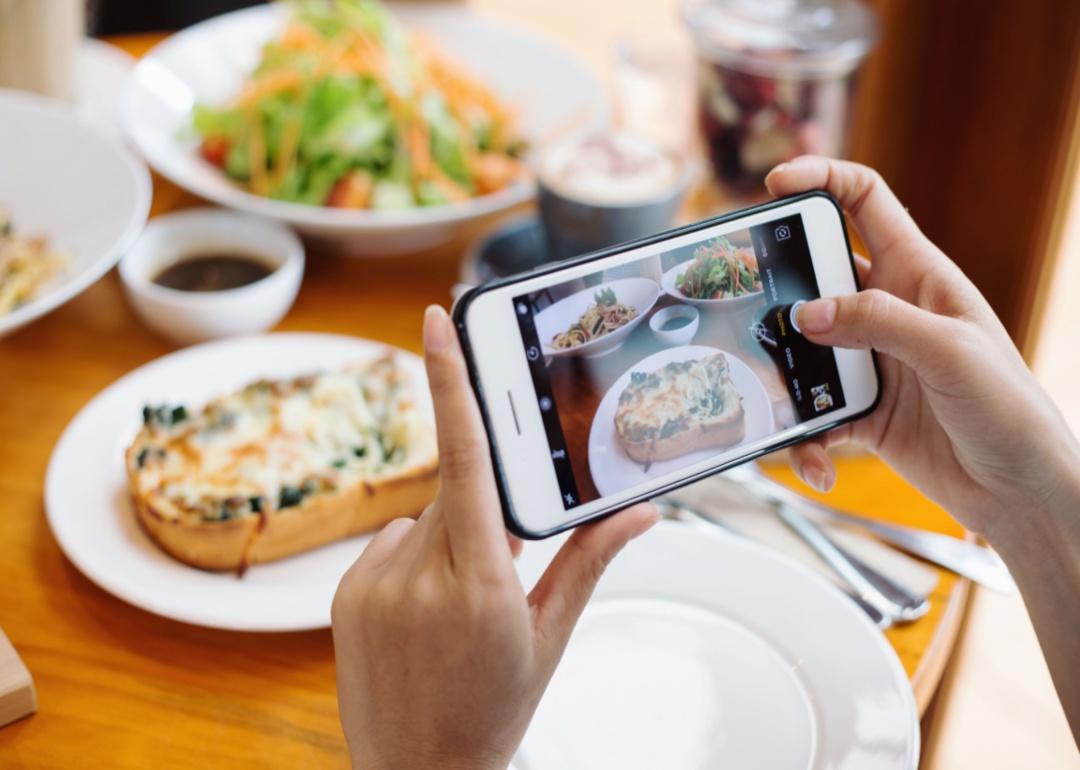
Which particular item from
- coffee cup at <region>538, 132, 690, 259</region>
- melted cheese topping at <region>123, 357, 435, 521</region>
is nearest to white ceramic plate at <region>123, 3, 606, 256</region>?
coffee cup at <region>538, 132, 690, 259</region>

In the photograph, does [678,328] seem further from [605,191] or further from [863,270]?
[605,191]

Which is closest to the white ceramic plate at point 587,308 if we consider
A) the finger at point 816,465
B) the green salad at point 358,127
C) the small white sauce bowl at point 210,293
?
the finger at point 816,465

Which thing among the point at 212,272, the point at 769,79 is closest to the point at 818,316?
the point at 769,79

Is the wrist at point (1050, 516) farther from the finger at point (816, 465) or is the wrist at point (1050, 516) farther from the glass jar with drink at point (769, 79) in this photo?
the glass jar with drink at point (769, 79)

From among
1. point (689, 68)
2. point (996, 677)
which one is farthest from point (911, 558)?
point (689, 68)

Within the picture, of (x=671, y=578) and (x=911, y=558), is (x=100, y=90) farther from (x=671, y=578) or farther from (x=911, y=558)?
(x=911, y=558)

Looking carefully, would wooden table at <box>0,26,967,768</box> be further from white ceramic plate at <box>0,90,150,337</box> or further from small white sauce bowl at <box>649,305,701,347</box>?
small white sauce bowl at <box>649,305,701,347</box>
